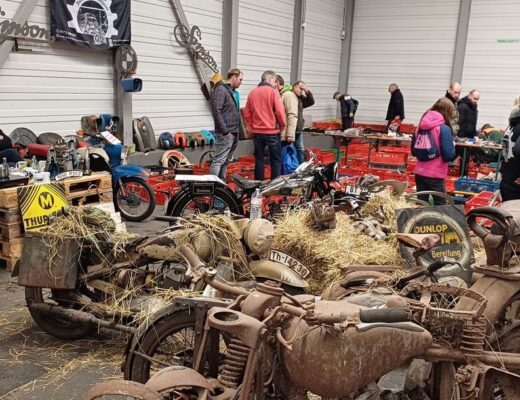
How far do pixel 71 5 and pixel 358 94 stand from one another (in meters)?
11.8

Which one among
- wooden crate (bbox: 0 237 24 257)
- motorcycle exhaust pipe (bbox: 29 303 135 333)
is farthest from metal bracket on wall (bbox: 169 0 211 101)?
motorcycle exhaust pipe (bbox: 29 303 135 333)

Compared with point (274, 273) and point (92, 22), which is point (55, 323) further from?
point (92, 22)

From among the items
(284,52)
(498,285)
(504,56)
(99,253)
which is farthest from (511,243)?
(504,56)

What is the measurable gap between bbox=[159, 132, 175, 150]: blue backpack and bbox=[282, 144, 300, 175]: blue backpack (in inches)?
94.4

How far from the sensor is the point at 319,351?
93.5 inches

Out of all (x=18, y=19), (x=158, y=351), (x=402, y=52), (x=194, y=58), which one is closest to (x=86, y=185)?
(x=18, y=19)

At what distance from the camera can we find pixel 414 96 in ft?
56.7

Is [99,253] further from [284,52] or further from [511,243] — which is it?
[284,52]

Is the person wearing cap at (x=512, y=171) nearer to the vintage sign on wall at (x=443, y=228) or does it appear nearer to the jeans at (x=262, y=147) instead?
the vintage sign on wall at (x=443, y=228)

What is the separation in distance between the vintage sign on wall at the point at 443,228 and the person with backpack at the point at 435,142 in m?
2.02

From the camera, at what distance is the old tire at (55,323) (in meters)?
4.20

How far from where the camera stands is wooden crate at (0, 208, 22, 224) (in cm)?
552

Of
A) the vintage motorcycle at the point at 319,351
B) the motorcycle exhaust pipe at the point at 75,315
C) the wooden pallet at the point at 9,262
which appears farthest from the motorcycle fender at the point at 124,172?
the vintage motorcycle at the point at 319,351

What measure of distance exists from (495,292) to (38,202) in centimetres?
451
